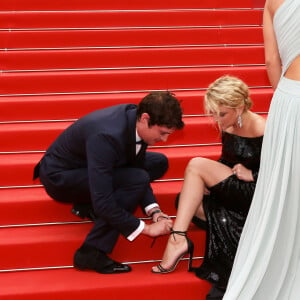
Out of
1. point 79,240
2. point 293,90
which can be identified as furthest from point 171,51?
point 293,90

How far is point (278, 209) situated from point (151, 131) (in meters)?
0.65

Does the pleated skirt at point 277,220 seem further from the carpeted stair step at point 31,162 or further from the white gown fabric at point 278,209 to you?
the carpeted stair step at point 31,162

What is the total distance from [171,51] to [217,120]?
176 centimetres

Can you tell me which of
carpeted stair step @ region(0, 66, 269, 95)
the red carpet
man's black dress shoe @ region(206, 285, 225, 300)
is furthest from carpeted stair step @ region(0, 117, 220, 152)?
man's black dress shoe @ region(206, 285, 225, 300)

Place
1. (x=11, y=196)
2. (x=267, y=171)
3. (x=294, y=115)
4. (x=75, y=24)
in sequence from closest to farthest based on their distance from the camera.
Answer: (x=294, y=115)
(x=267, y=171)
(x=11, y=196)
(x=75, y=24)

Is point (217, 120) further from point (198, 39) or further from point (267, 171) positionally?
point (198, 39)

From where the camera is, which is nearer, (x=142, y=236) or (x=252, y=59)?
(x=142, y=236)

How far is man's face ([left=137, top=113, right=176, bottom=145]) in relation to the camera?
223cm

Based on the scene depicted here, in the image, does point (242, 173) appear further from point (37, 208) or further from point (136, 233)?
point (37, 208)

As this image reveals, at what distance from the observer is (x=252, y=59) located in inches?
161

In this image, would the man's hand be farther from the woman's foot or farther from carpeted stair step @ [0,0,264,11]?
carpeted stair step @ [0,0,264,11]

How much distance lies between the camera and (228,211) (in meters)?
2.47

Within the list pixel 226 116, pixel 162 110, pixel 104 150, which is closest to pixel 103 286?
pixel 104 150

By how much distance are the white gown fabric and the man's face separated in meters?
0.44
